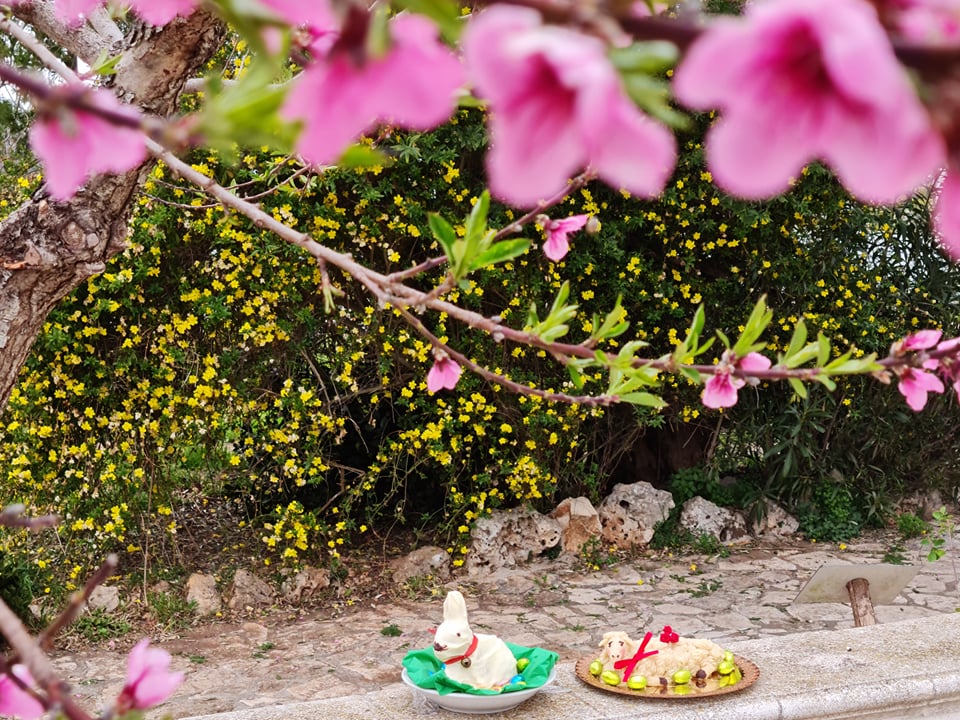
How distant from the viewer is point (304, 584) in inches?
188

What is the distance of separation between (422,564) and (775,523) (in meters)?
2.42

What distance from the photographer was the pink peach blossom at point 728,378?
94 centimetres

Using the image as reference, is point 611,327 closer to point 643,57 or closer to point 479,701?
point 643,57

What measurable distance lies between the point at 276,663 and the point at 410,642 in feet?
2.03

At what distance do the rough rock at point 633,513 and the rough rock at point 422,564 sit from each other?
1075 mm

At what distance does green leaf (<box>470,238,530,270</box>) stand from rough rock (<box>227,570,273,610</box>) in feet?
13.4

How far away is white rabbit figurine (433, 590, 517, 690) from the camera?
2.26 meters

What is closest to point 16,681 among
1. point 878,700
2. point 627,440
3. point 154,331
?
point 878,700

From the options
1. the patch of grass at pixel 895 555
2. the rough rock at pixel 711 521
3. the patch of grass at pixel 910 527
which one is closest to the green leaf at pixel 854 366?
the patch of grass at pixel 895 555

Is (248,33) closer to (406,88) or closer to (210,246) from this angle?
(406,88)

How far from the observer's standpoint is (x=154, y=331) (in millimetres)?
4543

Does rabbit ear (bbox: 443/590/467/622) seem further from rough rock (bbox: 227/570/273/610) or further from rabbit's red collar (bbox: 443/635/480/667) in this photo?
rough rock (bbox: 227/570/273/610)

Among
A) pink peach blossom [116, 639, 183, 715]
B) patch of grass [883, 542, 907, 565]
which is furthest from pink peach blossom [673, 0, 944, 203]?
patch of grass [883, 542, 907, 565]

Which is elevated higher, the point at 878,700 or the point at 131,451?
the point at 131,451
